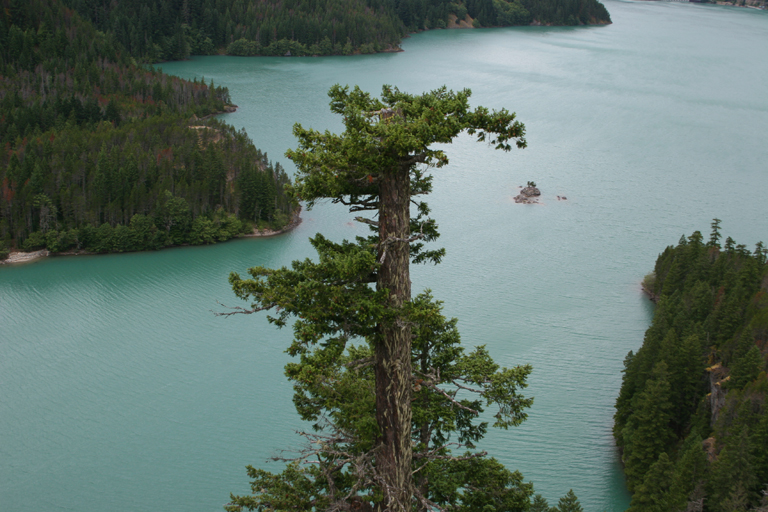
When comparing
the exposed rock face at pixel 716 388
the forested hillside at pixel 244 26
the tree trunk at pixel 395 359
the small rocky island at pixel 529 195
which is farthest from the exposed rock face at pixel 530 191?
the forested hillside at pixel 244 26

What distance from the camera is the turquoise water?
35500mm

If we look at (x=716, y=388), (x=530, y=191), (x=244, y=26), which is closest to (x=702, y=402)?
(x=716, y=388)

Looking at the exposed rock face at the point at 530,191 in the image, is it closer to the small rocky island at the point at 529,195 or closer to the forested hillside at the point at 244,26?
the small rocky island at the point at 529,195

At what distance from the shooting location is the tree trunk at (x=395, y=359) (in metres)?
14.0

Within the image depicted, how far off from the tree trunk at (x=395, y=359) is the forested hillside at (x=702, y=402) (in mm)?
17690

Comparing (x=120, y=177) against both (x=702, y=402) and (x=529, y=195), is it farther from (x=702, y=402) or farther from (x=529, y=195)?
(x=702, y=402)

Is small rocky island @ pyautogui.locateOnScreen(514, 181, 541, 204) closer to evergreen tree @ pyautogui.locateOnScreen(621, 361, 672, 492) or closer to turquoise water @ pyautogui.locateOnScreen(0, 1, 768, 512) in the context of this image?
turquoise water @ pyautogui.locateOnScreen(0, 1, 768, 512)

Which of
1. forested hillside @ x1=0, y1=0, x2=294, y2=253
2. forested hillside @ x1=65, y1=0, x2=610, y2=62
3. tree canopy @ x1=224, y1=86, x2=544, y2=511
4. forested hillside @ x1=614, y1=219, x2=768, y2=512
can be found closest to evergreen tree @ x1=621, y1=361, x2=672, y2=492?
forested hillside @ x1=614, y1=219, x2=768, y2=512

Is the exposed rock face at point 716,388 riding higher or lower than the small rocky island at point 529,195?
lower

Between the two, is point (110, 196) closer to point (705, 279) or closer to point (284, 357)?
point (284, 357)

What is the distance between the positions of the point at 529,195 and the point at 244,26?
98833mm

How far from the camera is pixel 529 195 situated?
237 ft

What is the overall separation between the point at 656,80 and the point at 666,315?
85.8m

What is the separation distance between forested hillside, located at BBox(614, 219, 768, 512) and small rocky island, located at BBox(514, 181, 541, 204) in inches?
1024
